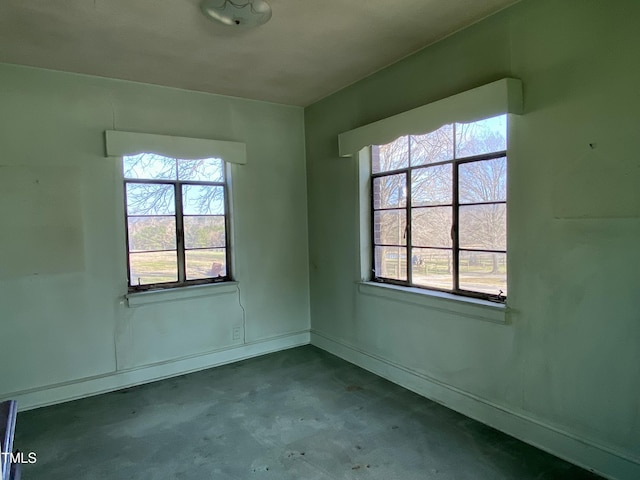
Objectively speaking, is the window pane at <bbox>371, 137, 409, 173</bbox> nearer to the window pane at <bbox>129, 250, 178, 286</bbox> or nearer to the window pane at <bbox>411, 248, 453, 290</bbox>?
the window pane at <bbox>411, 248, 453, 290</bbox>

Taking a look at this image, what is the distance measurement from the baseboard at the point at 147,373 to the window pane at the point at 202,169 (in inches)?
65.4

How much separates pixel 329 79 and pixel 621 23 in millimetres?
2027

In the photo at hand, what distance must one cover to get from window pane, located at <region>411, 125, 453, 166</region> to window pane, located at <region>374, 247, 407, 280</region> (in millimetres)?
745

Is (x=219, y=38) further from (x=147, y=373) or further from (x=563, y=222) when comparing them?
(x=147, y=373)

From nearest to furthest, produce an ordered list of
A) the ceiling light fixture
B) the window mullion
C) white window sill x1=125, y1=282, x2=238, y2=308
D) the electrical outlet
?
the ceiling light fixture
white window sill x1=125, y1=282, x2=238, y2=308
the window mullion
the electrical outlet

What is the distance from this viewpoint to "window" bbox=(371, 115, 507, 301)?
8.16 feet

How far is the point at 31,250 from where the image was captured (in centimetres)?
288

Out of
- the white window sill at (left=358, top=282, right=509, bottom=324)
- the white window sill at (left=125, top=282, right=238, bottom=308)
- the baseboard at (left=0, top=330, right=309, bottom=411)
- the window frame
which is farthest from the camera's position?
the white window sill at (left=125, top=282, right=238, bottom=308)

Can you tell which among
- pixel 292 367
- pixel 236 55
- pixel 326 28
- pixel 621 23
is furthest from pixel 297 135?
pixel 621 23

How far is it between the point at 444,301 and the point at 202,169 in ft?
8.07

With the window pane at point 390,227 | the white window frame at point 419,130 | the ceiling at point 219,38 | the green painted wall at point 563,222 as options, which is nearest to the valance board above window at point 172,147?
the ceiling at point 219,38

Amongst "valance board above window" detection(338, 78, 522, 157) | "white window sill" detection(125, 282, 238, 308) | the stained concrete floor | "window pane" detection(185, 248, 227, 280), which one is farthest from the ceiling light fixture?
the stained concrete floor

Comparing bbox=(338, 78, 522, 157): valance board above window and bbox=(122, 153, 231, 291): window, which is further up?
bbox=(338, 78, 522, 157): valance board above window

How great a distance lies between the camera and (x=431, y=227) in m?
2.92
